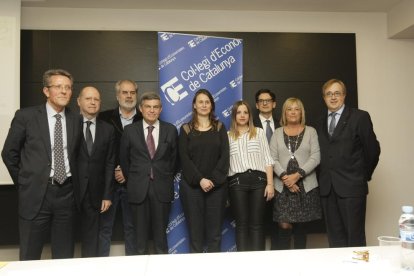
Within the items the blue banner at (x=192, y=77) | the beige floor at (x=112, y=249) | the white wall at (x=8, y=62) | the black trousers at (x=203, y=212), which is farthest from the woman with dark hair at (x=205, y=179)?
the white wall at (x=8, y=62)

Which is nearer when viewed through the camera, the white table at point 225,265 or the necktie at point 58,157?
the white table at point 225,265

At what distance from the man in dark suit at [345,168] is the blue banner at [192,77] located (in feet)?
3.46

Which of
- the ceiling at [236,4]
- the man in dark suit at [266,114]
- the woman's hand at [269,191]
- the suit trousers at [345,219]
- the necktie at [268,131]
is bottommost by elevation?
the suit trousers at [345,219]

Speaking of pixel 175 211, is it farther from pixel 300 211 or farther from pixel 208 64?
pixel 208 64

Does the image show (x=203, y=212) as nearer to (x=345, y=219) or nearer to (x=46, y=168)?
(x=345, y=219)

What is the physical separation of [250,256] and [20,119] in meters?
1.94

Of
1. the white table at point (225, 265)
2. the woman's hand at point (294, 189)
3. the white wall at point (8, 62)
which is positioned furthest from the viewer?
the white wall at point (8, 62)

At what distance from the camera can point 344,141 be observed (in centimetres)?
303

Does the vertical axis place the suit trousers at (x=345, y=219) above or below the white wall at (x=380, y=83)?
below

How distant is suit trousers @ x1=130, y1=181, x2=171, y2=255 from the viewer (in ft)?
10.1

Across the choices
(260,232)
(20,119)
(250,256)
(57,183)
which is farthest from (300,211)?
(20,119)

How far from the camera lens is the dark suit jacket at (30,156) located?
99.0 inches

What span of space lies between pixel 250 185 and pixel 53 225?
1.63 metres

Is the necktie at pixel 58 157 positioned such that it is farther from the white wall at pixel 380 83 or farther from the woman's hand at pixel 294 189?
the white wall at pixel 380 83
